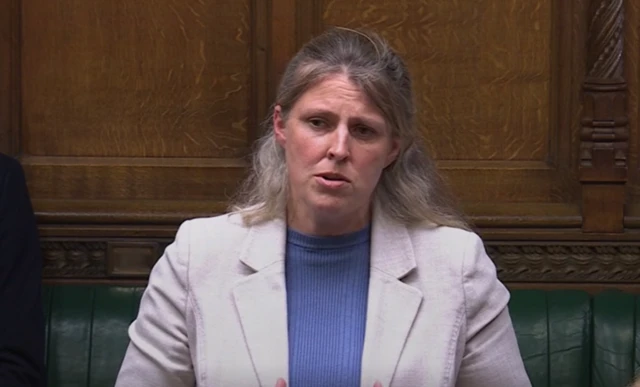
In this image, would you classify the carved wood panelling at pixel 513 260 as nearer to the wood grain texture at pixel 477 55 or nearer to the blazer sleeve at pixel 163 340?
the wood grain texture at pixel 477 55

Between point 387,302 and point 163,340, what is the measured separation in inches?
16.3

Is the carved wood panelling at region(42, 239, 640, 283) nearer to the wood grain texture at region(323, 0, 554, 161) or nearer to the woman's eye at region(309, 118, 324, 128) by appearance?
the wood grain texture at region(323, 0, 554, 161)

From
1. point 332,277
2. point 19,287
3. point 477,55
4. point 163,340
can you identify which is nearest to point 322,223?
point 332,277

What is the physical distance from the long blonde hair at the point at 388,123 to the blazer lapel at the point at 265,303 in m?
0.07

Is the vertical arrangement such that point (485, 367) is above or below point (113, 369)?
above

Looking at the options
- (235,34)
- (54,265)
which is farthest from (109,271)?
(235,34)

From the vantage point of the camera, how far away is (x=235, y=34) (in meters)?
3.75

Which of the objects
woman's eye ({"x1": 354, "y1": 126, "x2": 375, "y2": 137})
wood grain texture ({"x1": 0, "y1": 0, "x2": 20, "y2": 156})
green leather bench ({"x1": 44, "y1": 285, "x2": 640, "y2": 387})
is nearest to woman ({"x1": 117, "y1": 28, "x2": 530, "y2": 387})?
woman's eye ({"x1": 354, "y1": 126, "x2": 375, "y2": 137})

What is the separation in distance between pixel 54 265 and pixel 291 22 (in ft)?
2.82

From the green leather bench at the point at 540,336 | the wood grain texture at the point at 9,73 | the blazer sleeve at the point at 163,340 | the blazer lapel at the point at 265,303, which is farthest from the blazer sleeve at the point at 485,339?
the wood grain texture at the point at 9,73

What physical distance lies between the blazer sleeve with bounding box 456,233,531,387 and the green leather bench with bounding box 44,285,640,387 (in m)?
0.75

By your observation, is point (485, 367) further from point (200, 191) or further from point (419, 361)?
point (200, 191)

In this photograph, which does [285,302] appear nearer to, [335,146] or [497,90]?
[335,146]

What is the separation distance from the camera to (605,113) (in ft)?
12.0
